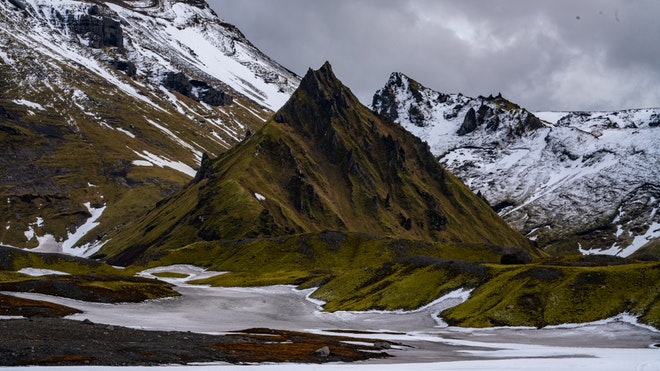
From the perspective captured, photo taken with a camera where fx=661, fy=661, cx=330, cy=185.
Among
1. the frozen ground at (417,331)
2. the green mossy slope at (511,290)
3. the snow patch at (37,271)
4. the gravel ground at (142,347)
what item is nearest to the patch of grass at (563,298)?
the green mossy slope at (511,290)

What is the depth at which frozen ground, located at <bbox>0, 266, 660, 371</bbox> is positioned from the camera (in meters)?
56.8

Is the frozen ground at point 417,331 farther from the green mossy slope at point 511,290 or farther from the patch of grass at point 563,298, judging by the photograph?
the green mossy slope at point 511,290

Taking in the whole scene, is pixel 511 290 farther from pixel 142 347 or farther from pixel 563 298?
pixel 142 347

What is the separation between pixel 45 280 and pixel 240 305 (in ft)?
115

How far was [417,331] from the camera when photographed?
96812mm

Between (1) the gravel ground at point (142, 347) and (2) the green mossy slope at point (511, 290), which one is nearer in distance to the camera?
(1) the gravel ground at point (142, 347)

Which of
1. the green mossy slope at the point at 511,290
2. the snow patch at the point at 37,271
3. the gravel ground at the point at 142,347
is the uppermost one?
the green mossy slope at the point at 511,290

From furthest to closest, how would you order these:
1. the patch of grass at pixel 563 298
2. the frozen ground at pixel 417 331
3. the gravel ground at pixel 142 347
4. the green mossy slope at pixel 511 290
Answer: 1. the green mossy slope at pixel 511 290
2. the patch of grass at pixel 563 298
3. the frozen ground at pixel 417 331
4. the gravel ground at pixel 142 347

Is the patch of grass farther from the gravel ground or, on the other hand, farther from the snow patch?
Result: the snow patch

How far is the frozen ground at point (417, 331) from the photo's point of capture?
56812mm

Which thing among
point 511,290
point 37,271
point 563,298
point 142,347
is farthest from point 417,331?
point 37,271

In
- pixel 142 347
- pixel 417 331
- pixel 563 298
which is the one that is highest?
pixel 563 298

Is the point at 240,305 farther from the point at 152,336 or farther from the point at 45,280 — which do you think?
the point at 152,336

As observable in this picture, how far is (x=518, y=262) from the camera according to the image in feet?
449
